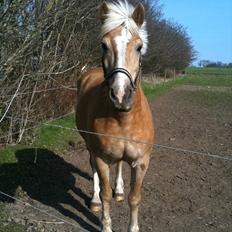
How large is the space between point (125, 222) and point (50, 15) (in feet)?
9.54

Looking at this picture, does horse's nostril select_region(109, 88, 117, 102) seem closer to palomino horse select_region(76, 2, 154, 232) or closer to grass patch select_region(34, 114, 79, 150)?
palomino horse select_region(76, 2, 154, 232)

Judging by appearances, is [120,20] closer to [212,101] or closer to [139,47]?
[139,47]

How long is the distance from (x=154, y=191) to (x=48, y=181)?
160cm

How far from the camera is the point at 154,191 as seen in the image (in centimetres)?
607

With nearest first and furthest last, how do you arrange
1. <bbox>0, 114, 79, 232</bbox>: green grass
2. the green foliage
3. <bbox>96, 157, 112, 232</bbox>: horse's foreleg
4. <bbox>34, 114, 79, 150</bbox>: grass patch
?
<bbox>96, 157, 112, 232</bbox>: horse's foreleg → <bbox>0, 114, 79, 232</bbox>: green grass → <bbox>34, 114, 79, 150</bbox>: grass patch → the green foliage

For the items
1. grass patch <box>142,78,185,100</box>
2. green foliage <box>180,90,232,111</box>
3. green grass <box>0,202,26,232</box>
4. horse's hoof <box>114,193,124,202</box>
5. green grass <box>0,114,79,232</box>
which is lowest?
A: green grass <box>0,202,26,232</box>

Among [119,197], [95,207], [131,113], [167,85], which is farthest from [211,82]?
[131,113]

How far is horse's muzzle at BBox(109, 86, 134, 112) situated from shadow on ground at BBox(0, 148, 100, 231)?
5.62 feet

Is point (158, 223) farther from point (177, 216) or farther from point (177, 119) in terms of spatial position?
point (177, 119)

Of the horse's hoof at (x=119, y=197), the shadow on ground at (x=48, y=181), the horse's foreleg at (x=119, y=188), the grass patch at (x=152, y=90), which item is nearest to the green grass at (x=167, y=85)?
the grass patch at (x=152, y=90)

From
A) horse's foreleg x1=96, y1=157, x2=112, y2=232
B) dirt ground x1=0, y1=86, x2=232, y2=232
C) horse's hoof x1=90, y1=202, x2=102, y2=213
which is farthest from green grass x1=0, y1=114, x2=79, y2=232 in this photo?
horse's foreleg x1=96, y1=157, x2=112, y2=232

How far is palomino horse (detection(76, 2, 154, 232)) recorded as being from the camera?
390 cm

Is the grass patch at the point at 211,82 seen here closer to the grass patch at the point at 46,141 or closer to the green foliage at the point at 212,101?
the green foliage at the point at 212,101

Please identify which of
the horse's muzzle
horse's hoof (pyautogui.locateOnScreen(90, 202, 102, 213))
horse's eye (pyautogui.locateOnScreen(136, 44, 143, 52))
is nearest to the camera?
the horse's muzzle
